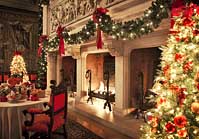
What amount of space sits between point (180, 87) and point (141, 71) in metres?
4.22

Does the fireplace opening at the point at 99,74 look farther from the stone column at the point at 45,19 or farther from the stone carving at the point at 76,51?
Answer: the stone column at the point at 45,19

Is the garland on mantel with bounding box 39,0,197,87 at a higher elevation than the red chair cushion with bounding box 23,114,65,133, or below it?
higher

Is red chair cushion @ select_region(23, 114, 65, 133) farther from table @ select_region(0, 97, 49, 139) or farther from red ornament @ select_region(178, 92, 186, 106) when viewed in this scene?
red ornament @ select_region(178, 92, 186, 106)

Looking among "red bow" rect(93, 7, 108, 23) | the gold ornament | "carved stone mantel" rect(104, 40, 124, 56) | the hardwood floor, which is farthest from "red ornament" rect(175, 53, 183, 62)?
"carved stone mantel" rect(104, 40, 124, 56)

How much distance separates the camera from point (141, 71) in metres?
6.56

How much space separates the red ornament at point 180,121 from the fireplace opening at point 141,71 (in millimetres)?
3911

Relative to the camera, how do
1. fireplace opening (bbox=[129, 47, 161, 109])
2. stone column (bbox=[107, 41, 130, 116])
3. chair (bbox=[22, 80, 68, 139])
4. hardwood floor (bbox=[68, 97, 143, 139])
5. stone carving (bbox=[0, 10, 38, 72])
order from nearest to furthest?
1. chair (bbox=[22, 80, 68, 139])
2. hardwood floor (bbox=[68, 97, 143, 139])
3. stone column (bbox=[107, 41, 130, 116])
4. fireplace opening (bbox=[129, 47, 161, 109])
5. stone carving (bbox=[0, 10, 38, 72])

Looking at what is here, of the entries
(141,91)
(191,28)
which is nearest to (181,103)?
(191,28)

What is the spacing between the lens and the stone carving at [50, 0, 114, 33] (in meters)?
6.97

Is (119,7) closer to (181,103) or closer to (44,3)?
(181,103)

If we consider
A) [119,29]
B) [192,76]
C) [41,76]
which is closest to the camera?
[192,76]

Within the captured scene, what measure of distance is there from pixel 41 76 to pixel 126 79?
600 centimetres

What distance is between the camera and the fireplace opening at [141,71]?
20.7 feet

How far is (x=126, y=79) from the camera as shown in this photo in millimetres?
6047
